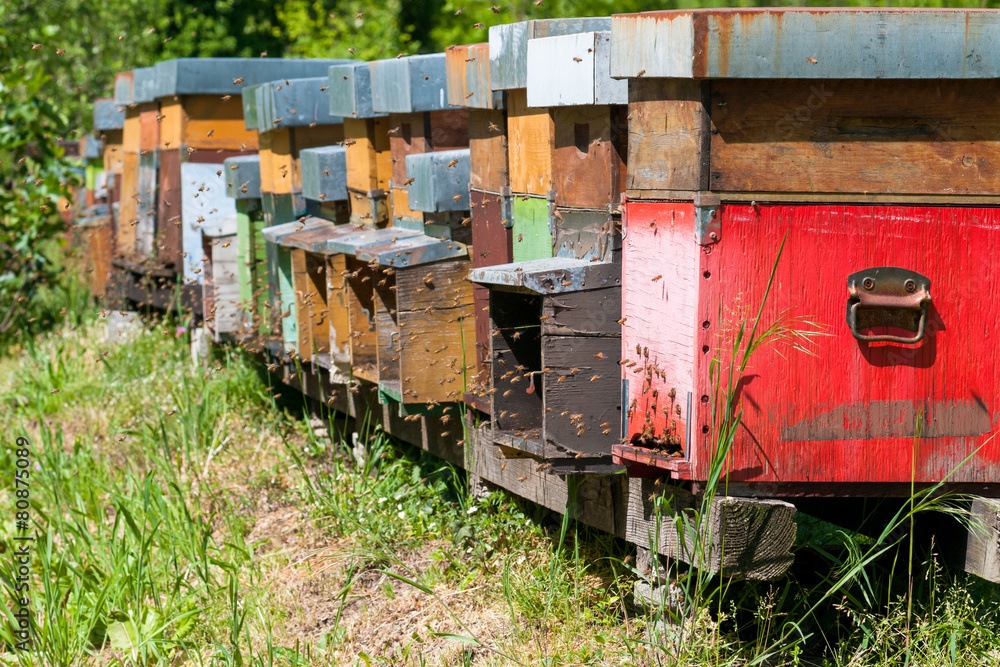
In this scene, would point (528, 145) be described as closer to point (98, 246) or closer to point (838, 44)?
point (838, 44)

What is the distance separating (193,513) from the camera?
4684 mm

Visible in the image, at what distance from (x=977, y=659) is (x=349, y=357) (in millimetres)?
2717

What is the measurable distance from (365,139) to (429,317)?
1.05m

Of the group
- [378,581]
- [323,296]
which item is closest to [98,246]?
[323,296]

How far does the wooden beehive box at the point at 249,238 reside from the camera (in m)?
5.40

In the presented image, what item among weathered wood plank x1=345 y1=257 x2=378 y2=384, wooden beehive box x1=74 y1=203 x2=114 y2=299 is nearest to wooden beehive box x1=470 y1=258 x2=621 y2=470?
weathered wood plank x1=345 y1=257 x2=378 y2=384

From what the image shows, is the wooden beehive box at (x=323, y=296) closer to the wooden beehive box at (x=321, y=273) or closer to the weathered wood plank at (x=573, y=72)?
the wooden beehive box at (x=321, y=273)

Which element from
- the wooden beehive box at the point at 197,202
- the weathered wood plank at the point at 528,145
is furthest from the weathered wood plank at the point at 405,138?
the wooden beehive box at the point at 197,202

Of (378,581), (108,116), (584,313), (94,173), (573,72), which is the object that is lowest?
(378,581)

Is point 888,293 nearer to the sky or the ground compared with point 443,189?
nearer to the ground

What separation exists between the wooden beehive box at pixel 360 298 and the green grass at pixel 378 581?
15.2 inches

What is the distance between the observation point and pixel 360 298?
4289mm

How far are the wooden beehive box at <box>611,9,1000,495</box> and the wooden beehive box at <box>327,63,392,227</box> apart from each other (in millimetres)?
1805

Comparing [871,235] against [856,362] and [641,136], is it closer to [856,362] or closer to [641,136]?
[856,362]
